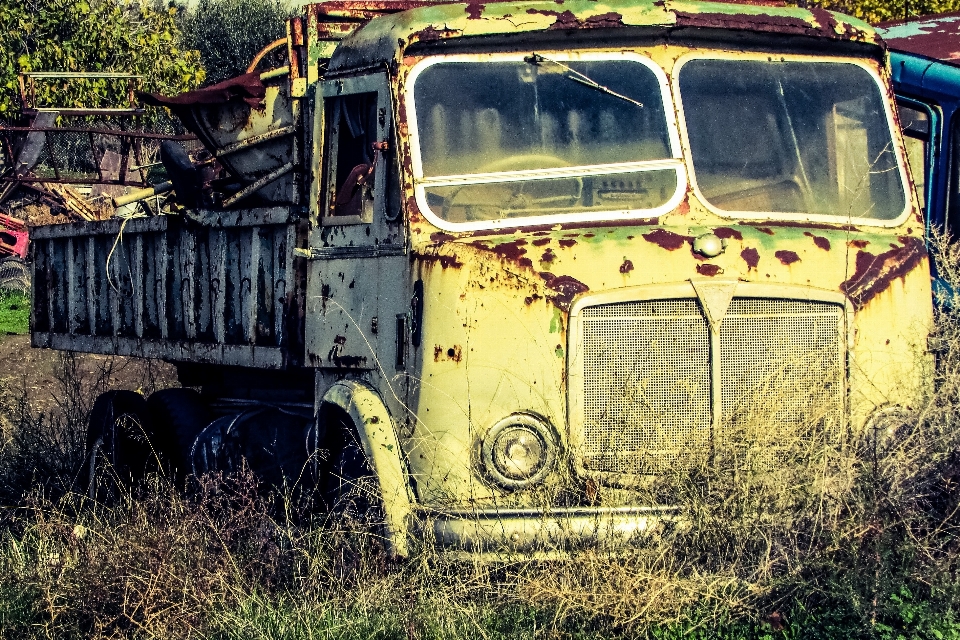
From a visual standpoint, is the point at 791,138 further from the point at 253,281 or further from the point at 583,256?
the point at 253,281

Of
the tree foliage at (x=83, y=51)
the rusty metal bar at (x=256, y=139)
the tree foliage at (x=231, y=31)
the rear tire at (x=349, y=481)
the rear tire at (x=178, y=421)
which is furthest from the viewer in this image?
the tree foliage at (x=231, y=31)

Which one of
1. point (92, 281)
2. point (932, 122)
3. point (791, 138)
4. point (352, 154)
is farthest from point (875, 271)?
point (92, 281)

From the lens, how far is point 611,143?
5270 millimetres

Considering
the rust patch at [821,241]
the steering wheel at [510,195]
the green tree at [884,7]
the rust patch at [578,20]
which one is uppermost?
the green tree at [884,7]

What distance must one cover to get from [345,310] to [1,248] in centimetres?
1811

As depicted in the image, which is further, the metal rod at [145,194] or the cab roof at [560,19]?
the metal rod at [145,194]

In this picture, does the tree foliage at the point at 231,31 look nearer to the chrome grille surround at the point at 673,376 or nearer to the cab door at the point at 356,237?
the cab door at the point at 356,237

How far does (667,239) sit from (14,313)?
16.0 m

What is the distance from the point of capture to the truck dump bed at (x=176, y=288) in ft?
21.2

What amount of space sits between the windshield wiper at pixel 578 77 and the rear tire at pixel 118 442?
357 cm

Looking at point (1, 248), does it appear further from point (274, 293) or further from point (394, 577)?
point (394, 577)

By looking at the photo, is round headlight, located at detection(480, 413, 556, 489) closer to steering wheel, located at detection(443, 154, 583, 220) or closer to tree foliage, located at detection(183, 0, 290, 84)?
steering wheel, located at detection(443, 154, 583, 220)

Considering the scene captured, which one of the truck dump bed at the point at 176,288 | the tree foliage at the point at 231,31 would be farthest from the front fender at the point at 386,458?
the tree foliage at the point at 231,31

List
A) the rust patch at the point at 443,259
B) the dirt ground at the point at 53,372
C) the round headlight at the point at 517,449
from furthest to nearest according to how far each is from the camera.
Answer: the dirt ground at the point at 53,372 < the rust patch at the point at 443,259 < the round headlight at the point at 517,449
